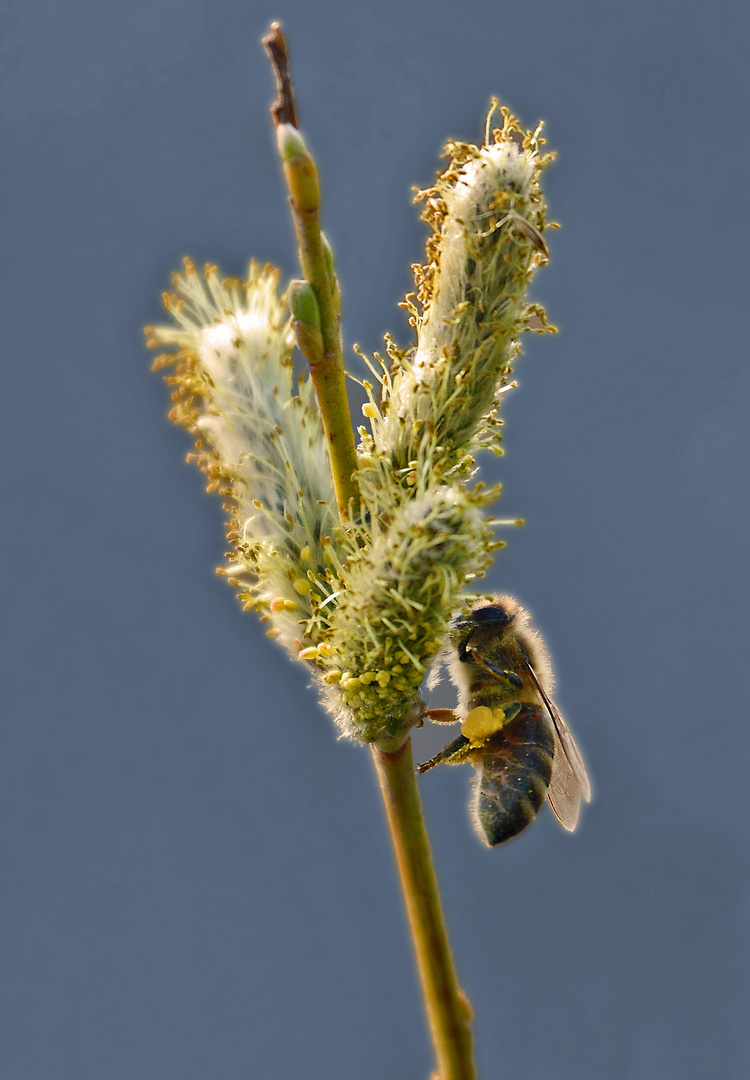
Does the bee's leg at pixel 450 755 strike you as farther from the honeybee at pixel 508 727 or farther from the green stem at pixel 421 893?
the green stem at pixel 421 893

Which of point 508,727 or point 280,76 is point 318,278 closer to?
point 280,76

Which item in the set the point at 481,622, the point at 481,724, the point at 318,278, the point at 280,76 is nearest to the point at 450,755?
the point at 481,724

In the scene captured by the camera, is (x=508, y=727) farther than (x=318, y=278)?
Yes

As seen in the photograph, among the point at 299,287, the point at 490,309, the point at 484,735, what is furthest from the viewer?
the point at 484,735

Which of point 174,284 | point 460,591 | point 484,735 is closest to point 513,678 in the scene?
point 484,735

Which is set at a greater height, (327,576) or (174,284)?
(174,284)

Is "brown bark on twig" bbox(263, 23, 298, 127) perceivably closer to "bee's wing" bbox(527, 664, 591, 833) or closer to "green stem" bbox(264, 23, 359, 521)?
"green stem" bbox(264, 23, 359, 521)

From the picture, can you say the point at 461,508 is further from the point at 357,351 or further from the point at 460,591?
the point at 357,351
